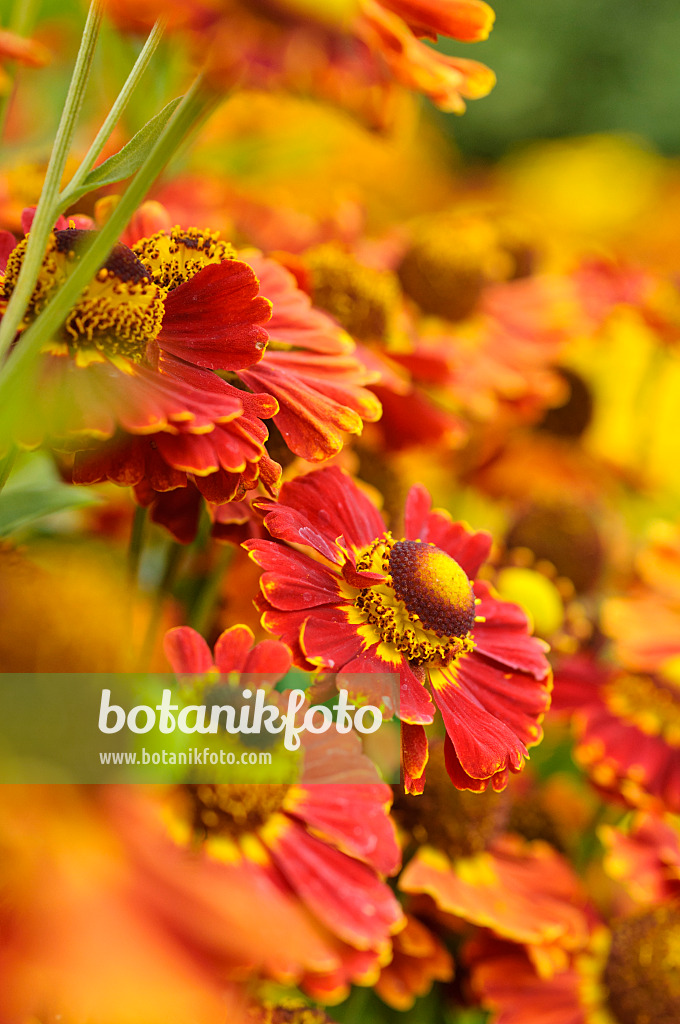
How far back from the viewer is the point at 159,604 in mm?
381

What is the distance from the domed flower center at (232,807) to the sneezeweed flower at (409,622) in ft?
0.24

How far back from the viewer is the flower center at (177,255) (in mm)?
324

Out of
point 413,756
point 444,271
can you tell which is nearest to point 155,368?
point 413,756

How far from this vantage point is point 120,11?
229 mm

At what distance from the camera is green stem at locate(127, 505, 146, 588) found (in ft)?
1.11

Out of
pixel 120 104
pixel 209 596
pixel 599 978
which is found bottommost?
pixel 599 978

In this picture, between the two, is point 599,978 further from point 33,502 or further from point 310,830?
point 33,502

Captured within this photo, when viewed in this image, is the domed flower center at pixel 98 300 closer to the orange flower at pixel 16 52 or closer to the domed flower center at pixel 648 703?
the orange flower at pixel 16 52

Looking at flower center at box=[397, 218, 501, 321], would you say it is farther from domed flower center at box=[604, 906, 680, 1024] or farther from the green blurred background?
the green blurred background

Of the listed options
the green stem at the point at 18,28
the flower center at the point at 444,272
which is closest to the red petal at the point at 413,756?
the green stem at the point at 18,28

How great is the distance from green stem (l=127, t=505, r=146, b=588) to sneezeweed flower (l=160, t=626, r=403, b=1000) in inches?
2.2

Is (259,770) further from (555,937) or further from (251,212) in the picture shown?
(251,212)

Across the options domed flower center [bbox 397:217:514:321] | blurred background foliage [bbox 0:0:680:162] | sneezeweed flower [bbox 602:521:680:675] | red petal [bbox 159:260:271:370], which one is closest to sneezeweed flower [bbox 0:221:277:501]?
red petal [bbox 159:260:271:370]

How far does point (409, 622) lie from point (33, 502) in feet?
0.51
